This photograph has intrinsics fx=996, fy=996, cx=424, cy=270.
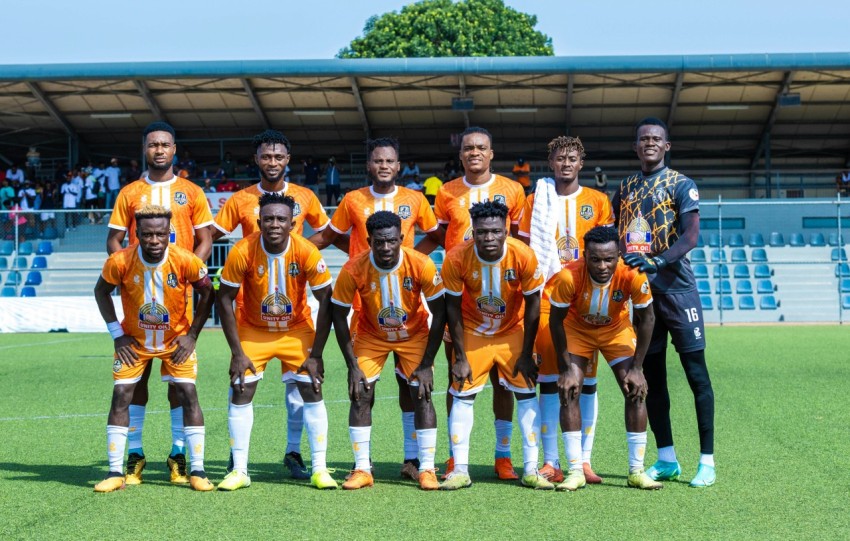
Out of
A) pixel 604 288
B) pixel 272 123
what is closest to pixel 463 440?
pixel 604 288

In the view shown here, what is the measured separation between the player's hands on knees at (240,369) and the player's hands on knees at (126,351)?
64 cm

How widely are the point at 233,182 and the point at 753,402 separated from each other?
62.7 feet

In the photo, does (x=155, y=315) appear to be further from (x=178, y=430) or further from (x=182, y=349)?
(x=178, y=430)

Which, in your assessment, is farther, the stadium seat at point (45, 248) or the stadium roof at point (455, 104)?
the stadium roof at point (455, 104)

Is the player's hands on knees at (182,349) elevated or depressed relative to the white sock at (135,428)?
elevated

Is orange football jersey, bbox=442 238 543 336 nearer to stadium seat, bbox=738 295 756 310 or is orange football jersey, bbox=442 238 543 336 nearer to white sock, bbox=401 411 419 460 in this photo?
→ white sock, bbox=401 411 419 460

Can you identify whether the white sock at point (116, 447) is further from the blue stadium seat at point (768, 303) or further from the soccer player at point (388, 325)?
the blue stadium seat at point (768, 303)

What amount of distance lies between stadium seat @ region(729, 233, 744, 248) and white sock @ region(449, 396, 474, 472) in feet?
67.5

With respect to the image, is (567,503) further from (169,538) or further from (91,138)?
(91,138)

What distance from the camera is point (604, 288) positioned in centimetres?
623

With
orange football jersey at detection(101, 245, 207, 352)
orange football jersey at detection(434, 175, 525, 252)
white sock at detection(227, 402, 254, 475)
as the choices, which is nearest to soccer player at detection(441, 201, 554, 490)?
orange football jersey at detection(434, 175, 525, 252)

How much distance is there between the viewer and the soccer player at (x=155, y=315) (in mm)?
6344

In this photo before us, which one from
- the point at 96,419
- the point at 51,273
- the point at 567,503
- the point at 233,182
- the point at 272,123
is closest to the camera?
the point at 567,503

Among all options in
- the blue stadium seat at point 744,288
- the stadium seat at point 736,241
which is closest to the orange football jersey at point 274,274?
the blue stadium seat at point 744,288
